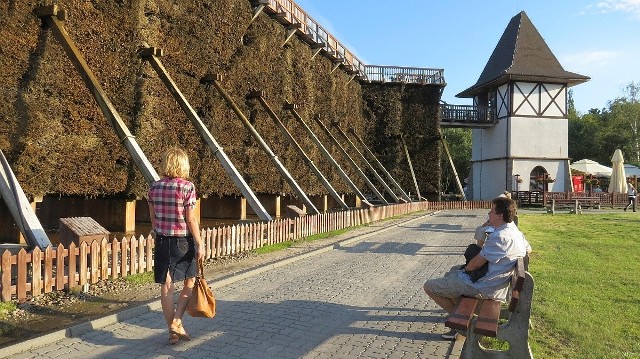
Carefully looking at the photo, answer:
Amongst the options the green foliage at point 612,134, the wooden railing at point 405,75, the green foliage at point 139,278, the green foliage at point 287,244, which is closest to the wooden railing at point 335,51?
the wooden railing at point 405,75

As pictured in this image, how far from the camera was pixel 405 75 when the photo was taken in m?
35.2

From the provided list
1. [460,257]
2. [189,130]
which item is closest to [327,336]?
[460,257]

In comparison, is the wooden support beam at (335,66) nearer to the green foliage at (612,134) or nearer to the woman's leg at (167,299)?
the woman's leg at (167,299)

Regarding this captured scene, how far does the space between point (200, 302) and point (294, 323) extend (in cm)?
137

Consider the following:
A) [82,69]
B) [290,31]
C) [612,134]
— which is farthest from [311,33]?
[612,134]

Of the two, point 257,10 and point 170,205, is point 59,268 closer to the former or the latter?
point 170,205

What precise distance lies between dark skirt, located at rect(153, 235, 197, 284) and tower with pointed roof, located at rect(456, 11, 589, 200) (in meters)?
33.1

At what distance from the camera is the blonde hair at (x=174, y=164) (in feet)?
15.3

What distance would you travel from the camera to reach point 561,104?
35.9 m

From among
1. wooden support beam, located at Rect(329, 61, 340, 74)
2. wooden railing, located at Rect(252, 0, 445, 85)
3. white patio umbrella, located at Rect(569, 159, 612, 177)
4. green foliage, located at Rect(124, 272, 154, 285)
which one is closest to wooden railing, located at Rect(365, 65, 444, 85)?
wooden railing, located at Rect(252, 0, 445, 85)

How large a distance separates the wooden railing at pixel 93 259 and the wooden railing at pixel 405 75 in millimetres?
24272

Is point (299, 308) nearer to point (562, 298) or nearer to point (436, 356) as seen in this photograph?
point (436, 356)

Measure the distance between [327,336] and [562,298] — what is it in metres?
3.71

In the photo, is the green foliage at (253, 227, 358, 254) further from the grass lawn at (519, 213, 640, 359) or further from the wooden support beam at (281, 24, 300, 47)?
the wooden support beam at (281, 24, 300, 47)
